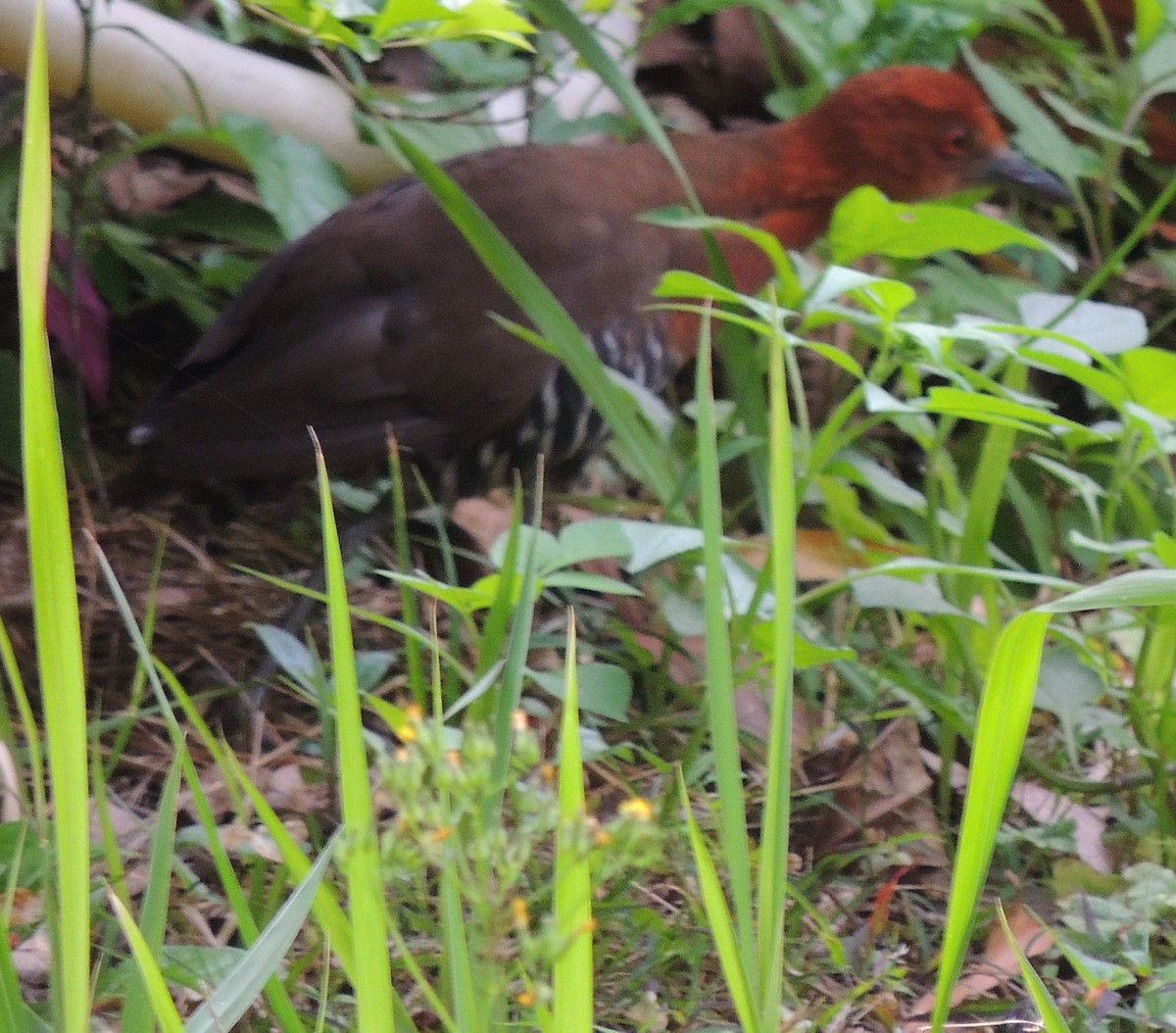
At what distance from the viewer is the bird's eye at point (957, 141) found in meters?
2.02

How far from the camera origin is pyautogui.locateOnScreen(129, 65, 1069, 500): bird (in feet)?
5.17

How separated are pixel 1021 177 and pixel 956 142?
125mm

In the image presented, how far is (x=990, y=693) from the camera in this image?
0.72 metres

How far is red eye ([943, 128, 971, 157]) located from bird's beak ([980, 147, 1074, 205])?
5 centimetres

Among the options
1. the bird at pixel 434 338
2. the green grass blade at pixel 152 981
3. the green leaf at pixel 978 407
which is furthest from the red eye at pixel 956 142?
the green grass blade at pixel 152 981

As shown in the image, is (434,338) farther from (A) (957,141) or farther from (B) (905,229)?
(A) (957,141)

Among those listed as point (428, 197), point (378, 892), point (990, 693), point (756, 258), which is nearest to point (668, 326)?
point (756, 258)

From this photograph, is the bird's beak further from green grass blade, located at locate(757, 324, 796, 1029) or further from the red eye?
green grass blade, located at locate(757, 324, 796, 1029)

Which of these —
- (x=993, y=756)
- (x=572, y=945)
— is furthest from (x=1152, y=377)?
(x=572, y=945)

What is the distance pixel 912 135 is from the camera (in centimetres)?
200

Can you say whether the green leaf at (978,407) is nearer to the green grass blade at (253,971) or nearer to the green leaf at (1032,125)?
the green grass blade at (253,971)

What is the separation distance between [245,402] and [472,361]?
10.2 inches

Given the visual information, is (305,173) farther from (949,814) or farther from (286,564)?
(949,814)

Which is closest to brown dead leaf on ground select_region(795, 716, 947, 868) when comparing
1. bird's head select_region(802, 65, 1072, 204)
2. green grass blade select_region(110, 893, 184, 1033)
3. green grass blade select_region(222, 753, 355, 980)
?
green grass blade select_region(222, 753, 355, 980)
